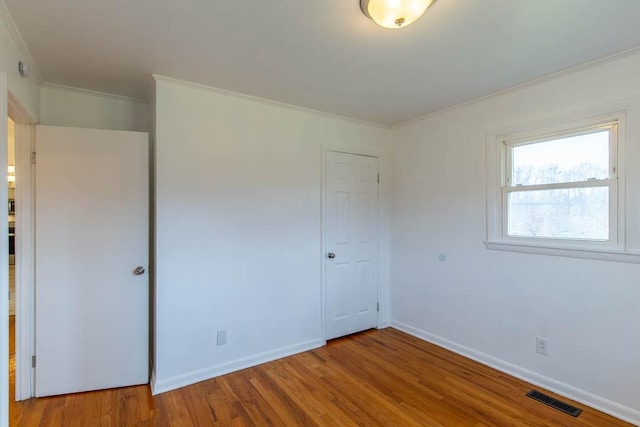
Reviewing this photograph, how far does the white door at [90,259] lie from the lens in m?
2.31

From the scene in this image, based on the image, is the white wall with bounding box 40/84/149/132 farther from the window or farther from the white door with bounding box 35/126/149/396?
the window

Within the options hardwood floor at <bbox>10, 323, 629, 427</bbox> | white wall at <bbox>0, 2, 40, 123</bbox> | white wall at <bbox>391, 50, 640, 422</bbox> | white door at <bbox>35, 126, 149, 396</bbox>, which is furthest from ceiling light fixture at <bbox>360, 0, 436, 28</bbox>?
hardwood floor at <bbox>10, 323, 629, 427</bbox>

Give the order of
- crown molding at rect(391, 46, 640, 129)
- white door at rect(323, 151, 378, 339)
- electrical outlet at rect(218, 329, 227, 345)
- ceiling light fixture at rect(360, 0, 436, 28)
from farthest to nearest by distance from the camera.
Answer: white door at rect(323, 151, 378, 339) → electrical outlet at rect(218, 329, 227, 345) → crown molding at rect(391, 46, 640, 129) → ceiling light fixture at rect(360, 0, 436, 28)

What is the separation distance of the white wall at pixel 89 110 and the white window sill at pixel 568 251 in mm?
3354

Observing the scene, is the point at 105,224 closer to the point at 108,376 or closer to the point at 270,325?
the point at 108,376

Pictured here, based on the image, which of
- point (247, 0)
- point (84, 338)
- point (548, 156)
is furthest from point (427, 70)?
point (84, 338)

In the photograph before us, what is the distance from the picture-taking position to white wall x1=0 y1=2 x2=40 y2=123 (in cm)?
165

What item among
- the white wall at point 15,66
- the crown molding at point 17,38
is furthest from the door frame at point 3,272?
the crown molding at point 17,38

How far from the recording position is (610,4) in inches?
62.3

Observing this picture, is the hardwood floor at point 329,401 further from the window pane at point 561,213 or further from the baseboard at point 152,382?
the window pane at point 561,213

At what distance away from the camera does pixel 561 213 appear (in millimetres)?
2447

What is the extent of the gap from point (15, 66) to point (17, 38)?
0.53 feet

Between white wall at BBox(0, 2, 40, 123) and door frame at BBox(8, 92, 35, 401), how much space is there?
0.19 m

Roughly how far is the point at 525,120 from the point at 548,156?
343 millimetres
